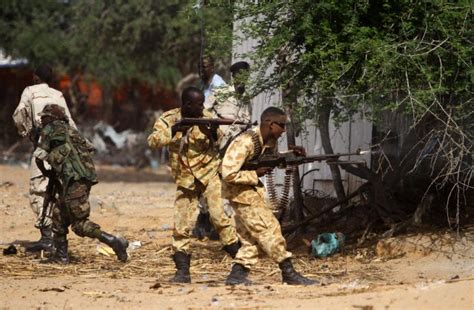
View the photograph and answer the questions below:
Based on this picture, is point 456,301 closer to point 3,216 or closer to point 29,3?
point 3,216

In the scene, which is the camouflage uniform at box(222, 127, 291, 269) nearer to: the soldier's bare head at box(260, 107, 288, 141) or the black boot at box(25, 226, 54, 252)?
the soldier's bare head at box(260, 107, 288, 141)

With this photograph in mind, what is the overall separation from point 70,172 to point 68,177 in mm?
53

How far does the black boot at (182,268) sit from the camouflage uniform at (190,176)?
46 mm

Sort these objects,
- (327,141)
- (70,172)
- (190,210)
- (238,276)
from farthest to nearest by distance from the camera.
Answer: (327,141) → (70,172) → (190,210) → (238,276)

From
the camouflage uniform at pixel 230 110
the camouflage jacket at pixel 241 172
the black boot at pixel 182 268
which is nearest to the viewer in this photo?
the camouflage jacket at pixel 241 172

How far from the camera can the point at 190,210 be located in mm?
8883

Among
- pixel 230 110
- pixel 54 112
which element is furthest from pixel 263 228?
pixel 230 110

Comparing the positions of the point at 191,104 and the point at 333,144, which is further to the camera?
the point at 333,144

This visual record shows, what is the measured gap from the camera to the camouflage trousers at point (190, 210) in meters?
8.83

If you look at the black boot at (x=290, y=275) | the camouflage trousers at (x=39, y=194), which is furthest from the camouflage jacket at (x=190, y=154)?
the camouflage trousers at (x=39, y=194)

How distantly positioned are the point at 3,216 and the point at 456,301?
9409 millimetres

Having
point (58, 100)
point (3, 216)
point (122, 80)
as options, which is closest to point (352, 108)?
point (58, 100)

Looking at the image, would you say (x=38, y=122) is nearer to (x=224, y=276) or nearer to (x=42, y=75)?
(x=42, y=75)

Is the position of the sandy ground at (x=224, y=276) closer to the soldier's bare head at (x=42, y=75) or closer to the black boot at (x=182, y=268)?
the black boot at (x=182, y=268)
